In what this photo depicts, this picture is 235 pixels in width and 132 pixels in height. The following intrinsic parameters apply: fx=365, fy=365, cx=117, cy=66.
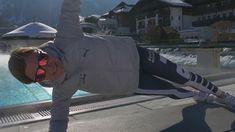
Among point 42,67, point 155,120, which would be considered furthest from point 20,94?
point 42,67

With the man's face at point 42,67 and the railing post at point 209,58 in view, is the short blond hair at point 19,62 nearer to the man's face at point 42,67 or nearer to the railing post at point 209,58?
the man's face at point 42,67

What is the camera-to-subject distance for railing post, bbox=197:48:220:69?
8359 millimetres

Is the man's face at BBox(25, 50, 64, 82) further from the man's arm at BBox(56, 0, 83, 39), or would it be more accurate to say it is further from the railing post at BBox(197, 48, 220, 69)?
the railing post at BBox(197, 48, 220, 69)

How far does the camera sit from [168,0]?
1842 inches

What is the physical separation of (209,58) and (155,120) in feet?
17.7

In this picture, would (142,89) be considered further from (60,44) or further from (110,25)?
(110,25)

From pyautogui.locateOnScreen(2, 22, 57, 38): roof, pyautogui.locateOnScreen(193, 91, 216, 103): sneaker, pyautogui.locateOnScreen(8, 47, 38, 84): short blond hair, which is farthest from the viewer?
pyautogui.locateOnScreen(2, 22, 57, 38): roof

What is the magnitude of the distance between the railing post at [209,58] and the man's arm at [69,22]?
20.6 feet

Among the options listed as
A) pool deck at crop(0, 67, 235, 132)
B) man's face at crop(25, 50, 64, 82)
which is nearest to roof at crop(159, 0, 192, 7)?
pool deck at crop(0, 67, 235, 132)

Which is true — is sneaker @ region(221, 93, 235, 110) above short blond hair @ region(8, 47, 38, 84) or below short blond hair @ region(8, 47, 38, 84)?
below

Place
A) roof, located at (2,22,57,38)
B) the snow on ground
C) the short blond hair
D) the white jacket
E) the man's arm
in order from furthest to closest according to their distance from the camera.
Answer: roof, located at (2,22,57,38) < the snow on ground < the man's arm < the white jacket < the short blond hair

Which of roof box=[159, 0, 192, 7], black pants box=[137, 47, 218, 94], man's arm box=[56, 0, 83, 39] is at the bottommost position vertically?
black pants box=[137, 47, 218, 94]

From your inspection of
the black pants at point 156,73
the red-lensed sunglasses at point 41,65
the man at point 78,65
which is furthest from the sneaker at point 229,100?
the red-lensed sunglasses at point 41,65

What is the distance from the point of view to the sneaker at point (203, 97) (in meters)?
3.82
